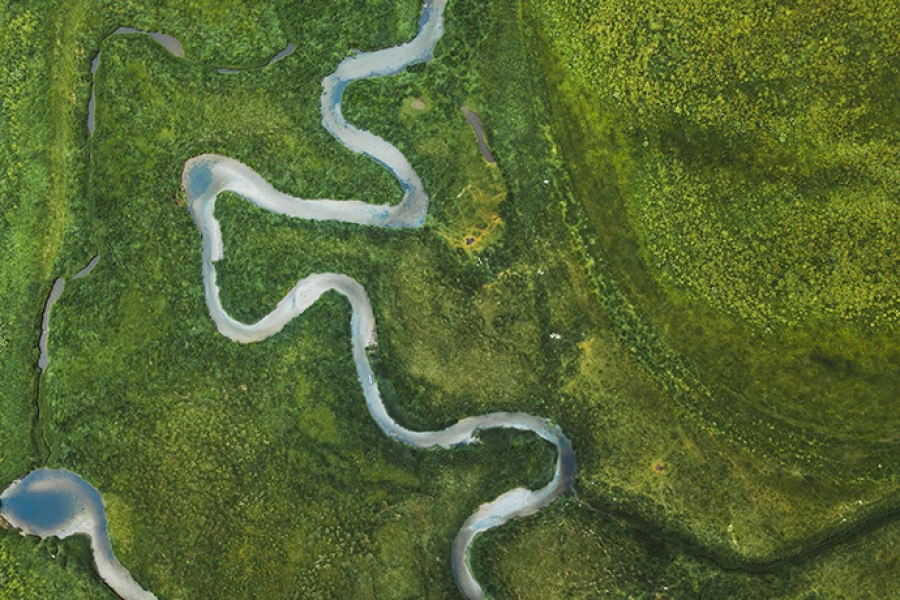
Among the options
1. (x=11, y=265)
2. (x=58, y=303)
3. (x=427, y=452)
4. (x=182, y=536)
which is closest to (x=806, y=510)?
(x=427, y=452)

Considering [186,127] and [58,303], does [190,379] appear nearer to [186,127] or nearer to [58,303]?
[58,303]

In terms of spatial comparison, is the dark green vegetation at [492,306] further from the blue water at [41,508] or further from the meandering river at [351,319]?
the blue water at [41,508]

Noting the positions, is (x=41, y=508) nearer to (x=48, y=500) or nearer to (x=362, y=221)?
(x=48, y=500)

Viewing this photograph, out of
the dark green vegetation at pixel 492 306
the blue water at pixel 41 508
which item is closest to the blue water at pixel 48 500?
the blue water at pixel 41 508

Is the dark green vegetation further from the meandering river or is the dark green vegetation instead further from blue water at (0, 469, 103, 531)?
blue water at (0, 469, 103, 531)

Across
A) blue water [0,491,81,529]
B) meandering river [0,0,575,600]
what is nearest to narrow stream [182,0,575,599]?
meandering river [0,0,575,600]

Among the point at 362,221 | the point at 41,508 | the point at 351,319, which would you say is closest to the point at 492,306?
the point at 351,319
